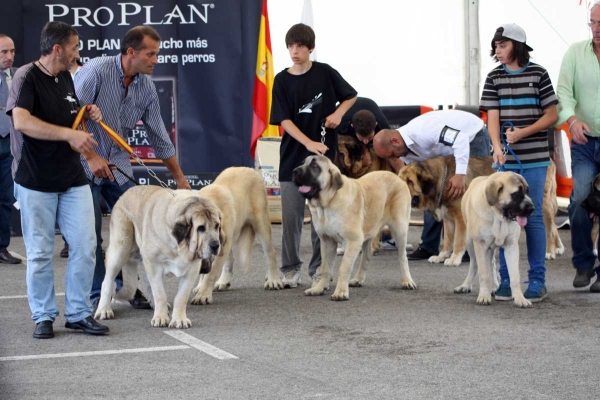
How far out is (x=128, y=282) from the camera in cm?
668

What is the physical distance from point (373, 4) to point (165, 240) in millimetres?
7787

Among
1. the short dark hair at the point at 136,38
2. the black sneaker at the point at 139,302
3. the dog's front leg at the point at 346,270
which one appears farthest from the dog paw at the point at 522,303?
the short dark hair at the point at 136,38

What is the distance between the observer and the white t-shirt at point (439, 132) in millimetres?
8859

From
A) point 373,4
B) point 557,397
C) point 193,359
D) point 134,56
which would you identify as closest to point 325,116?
point 134,56

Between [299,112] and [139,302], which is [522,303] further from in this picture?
[139,302]

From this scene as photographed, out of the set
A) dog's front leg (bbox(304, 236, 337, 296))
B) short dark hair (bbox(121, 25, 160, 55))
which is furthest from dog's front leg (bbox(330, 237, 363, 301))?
short dark hair (bbox(121, 25, 160, 55))

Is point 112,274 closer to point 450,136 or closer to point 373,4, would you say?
point 450,136

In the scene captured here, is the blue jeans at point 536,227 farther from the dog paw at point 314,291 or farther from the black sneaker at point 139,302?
the black sneaker at point 139,302

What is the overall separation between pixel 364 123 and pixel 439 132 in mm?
840

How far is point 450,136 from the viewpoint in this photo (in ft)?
28.9

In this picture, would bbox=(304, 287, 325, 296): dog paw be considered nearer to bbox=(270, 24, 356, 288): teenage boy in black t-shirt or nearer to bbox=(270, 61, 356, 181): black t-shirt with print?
bbox=(270, 24, 356, 288): teenage boy in black t-shirt

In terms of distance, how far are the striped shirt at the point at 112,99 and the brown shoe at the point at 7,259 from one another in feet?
10.4

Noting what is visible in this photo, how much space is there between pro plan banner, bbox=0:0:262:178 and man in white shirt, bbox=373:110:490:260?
10.3 feet

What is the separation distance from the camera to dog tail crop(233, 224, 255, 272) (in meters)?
7.58
